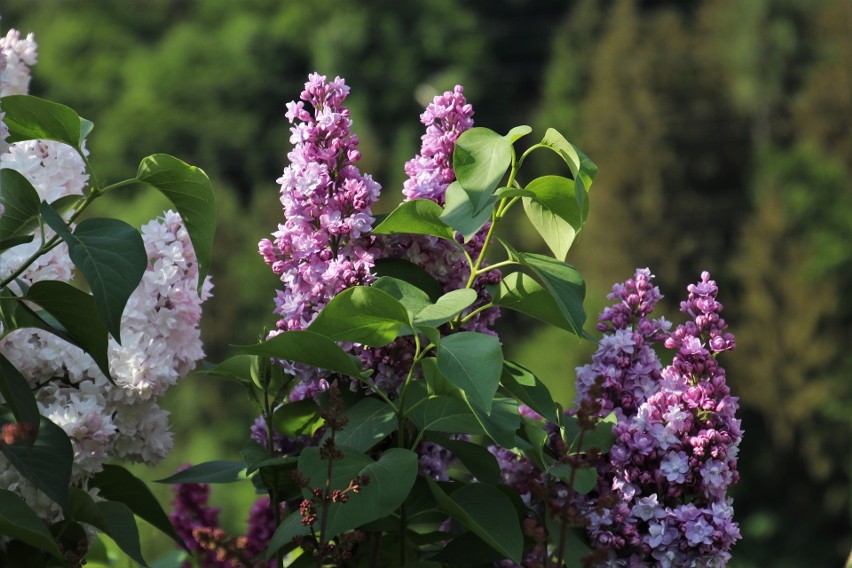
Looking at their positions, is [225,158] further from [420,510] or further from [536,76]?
[420,510]

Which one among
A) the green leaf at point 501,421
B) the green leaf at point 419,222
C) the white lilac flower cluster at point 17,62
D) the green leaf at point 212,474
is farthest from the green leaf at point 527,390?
the white lilac flower cluster at point 17,62

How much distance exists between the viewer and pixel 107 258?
0.89 metres

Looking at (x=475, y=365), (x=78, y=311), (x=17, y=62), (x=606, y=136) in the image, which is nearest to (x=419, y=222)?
(x=475, y=365)

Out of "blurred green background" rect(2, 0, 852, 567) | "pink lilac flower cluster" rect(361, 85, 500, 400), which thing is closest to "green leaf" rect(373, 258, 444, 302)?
"pink lilac flower cluster" rect(361, 85, 500, 400)

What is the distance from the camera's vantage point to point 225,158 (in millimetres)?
37188

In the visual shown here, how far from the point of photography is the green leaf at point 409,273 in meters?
1.00

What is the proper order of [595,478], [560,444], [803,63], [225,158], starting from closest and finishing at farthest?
1. [560,444]
2. [595,478]
3. [803,63]
4. [225,158]

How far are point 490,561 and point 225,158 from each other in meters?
36.9

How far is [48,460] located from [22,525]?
5 centimetres

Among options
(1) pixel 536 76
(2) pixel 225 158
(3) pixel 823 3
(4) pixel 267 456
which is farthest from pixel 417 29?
(4) pixel 267 456

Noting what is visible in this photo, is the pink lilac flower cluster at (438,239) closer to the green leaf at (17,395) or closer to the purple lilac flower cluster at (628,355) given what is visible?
the purple lilac flower cluster at (628,355)

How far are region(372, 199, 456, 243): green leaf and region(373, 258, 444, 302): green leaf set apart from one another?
0.07 meters

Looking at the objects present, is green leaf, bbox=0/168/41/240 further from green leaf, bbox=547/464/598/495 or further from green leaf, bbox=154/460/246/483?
green leaf, bbox=547/464/598/495

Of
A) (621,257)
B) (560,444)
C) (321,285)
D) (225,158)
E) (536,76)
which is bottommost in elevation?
(560,444)
